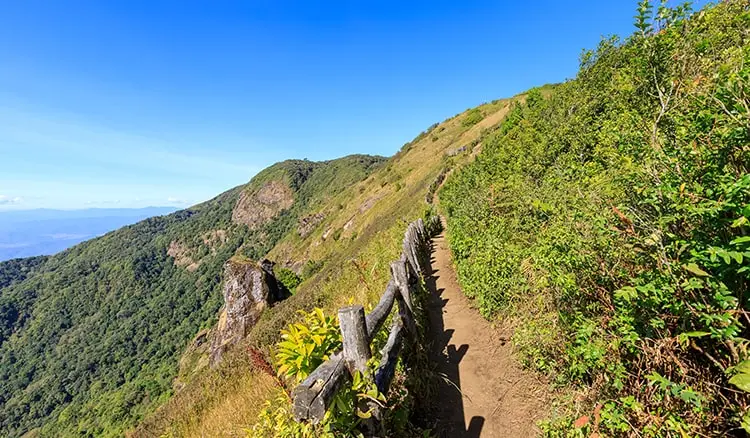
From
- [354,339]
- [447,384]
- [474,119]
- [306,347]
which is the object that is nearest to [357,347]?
[354,339]

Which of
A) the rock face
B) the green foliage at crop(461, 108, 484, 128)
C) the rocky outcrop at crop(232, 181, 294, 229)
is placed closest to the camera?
the rock face

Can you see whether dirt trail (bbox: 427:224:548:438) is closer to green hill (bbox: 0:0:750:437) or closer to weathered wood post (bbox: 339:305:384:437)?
green hill (bbox: 0:0:750:437)

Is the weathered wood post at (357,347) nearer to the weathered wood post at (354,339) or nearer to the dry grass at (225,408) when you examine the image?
the weathered wood post at (354,339)

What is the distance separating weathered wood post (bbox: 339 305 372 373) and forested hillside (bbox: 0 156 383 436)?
57415mm

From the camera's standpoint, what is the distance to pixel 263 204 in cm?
14650

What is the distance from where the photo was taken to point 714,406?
8.15 feet

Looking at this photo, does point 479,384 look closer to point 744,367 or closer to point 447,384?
point 447,384

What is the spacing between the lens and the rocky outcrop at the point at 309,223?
265 feet

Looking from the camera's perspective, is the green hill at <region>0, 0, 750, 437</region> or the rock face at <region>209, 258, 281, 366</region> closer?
the green hill at <region>0, 0, 750, 437</region>

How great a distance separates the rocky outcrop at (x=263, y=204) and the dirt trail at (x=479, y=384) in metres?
137

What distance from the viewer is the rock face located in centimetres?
2116

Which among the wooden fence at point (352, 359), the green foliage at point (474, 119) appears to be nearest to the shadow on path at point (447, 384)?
the wooden fence at point (352, 359)

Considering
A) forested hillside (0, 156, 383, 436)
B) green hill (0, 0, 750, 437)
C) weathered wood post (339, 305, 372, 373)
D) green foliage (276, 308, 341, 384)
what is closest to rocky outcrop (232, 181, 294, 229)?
forested hillside (0, 156, 383, 436)

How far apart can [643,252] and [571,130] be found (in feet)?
27.6
